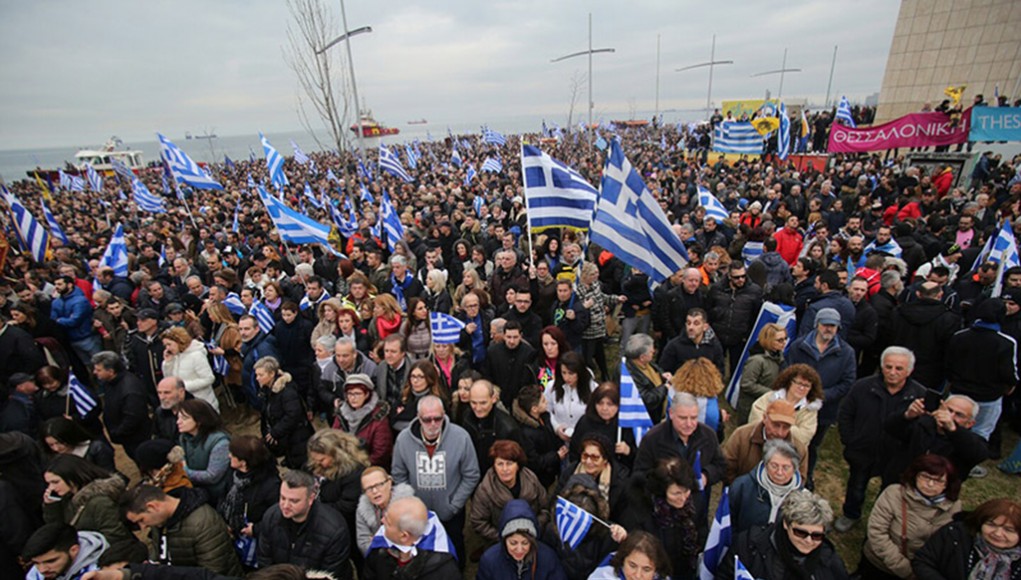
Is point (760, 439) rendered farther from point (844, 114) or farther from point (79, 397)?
point (844, 114)

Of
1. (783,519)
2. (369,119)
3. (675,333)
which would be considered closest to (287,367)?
(675,333)

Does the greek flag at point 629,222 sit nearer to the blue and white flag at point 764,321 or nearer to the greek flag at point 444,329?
the blue and white flag at point 764,321

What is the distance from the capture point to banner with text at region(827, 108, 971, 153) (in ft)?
45.0

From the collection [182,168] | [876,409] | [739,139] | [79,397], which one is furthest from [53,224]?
[739,139]

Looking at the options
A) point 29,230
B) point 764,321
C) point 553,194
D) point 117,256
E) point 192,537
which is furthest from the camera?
point 29,230

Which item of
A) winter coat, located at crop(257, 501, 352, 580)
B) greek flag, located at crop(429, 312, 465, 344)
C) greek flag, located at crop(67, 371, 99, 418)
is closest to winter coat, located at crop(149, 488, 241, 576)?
winter coat, located at crop(257, 501, 352, 580)

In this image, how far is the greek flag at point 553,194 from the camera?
668 centimetres

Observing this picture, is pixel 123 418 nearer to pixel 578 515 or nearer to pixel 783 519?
pixel 578 515

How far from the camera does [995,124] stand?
13.1 m

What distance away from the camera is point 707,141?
30.2 metres

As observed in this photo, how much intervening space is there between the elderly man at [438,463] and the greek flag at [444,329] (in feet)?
5.21

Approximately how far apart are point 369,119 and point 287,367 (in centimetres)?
8388

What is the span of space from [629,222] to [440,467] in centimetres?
357

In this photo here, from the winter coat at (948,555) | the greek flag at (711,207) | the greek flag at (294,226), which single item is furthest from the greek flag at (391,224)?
the winter coat at (948,555)
